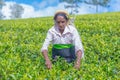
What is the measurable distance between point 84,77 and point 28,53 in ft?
9.48

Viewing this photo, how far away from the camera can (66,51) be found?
8.56 meters

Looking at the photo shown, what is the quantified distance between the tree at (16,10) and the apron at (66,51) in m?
109

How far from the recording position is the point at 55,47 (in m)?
8.66

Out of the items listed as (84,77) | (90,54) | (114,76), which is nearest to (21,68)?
(84,77)

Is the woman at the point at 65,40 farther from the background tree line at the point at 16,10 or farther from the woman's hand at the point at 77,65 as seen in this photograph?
the background tree line at the point at 16,10

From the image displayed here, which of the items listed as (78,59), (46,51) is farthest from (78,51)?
(46,51)

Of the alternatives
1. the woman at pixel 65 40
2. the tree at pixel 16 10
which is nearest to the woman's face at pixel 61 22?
the woman at pixel 65 40

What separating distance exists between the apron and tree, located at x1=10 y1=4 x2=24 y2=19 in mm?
109394

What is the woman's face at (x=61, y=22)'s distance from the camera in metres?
8.27

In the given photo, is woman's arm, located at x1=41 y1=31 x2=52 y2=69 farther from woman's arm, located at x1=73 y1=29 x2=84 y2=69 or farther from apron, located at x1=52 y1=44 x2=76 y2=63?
woman's arm, located at x1=73 y1=29 x2=84 y2=69

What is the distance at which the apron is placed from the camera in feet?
28.1

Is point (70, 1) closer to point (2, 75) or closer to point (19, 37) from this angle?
point (19, 37)

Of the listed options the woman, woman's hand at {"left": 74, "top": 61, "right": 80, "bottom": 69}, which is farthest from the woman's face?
woman's hand at {"left": 74, "top": 61, "right": 80, "bottom": 69}

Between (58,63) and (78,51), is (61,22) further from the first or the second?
(58,63)
